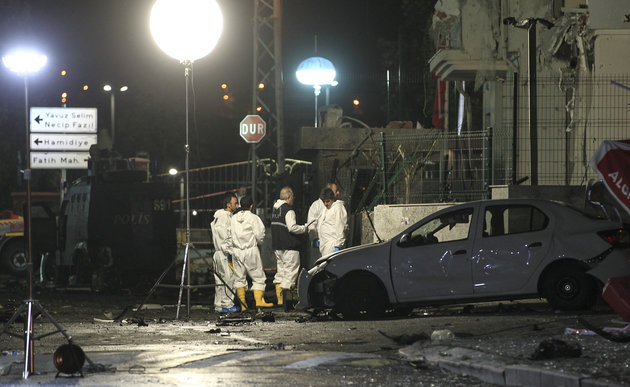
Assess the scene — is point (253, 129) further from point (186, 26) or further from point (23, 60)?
point (23, 60)

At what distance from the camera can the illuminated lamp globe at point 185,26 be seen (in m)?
13.5

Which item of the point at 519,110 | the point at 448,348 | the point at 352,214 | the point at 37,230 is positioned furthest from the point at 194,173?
the point at 448,348

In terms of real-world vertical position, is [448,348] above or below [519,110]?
below

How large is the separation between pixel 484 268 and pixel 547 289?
0.81m

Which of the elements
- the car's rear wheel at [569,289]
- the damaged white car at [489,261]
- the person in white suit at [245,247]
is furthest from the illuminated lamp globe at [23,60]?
the car's rear wheel at [569,289]

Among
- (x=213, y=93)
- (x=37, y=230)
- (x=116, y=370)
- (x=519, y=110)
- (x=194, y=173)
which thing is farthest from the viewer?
(x=213, y=93)

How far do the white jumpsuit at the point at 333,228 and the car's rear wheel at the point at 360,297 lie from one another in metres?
2.70

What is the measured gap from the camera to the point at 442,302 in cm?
1285

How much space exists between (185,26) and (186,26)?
0.05 ft

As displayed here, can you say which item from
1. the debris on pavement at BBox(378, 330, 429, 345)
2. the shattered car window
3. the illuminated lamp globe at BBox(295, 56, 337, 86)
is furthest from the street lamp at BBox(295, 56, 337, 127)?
the debris on pavement at BBox(378, 330, 429, 345)

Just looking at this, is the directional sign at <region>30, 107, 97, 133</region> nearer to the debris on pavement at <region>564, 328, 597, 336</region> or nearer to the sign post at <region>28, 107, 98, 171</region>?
the sign post at <region>28, 107, 98, 171</region>

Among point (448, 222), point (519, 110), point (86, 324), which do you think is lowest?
point (86, 324)

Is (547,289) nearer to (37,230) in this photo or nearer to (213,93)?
(37,230)

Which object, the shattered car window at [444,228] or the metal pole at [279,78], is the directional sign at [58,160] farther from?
the shattered car window at [444,228]
